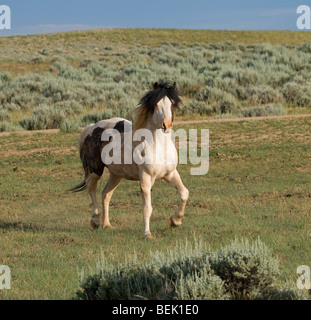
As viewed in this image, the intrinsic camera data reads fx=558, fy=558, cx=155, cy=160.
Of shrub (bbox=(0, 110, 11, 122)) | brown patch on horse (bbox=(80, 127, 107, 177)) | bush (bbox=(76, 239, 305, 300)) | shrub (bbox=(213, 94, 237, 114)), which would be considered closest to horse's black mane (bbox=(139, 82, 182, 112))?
brown patch on horse (bbox=(80, 127, 107, 177))

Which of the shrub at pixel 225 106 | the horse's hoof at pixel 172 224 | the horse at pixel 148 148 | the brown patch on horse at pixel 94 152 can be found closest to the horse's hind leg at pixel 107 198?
the horse at pixel 148 148

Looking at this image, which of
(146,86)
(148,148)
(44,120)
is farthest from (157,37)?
(148,148)

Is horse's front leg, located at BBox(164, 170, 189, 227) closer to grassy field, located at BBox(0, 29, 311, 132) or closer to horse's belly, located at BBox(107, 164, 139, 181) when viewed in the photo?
horse's belly, located at BBox(107, 164, 139, 181)

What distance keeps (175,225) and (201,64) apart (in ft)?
121

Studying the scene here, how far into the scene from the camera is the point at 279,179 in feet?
49.7

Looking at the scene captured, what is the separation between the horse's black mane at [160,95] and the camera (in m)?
8.68

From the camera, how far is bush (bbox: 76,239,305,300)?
526cm

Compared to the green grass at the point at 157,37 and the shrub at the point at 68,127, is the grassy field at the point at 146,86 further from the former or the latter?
the green grass at the point at 157,37

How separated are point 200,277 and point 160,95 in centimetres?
401

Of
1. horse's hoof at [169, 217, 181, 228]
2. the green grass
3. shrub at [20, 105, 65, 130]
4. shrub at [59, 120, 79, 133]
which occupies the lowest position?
horse's hoof at [169, 217, 181, 228]

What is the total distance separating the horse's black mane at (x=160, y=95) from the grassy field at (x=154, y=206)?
2.14 meters

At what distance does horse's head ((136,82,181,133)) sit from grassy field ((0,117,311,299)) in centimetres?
184

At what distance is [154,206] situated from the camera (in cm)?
1233
